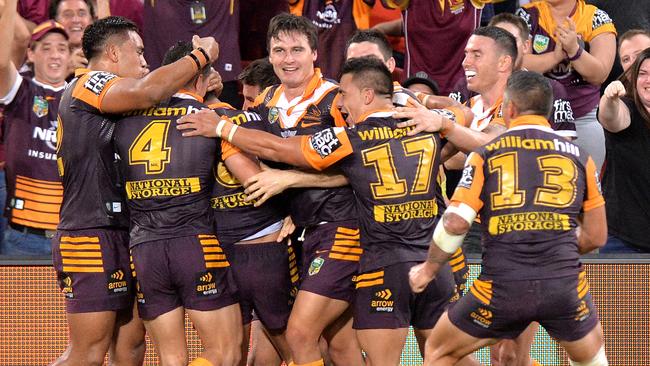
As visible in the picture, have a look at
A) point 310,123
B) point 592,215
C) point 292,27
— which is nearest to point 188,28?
point 292,27

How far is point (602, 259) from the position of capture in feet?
33.2

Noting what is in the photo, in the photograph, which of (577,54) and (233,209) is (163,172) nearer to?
(233,209)

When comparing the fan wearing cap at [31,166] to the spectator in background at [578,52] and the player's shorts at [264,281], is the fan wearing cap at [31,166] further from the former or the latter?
the spectator in background at [578,52]

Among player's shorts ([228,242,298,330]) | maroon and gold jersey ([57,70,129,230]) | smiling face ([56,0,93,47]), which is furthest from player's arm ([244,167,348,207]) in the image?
smiling face ([56,0,93,47])

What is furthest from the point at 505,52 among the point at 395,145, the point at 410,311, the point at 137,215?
the point at 137,215

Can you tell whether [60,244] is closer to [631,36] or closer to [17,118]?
[17,118]

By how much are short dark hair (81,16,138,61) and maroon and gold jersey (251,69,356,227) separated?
1232 mm

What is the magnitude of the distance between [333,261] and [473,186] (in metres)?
1.40

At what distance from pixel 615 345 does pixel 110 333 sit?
Result: 15.0ft

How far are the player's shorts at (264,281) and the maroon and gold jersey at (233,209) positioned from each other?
0.41 feet

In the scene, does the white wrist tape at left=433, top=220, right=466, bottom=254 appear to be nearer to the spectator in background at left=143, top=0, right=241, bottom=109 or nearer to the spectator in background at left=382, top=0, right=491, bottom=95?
the spectator in background at left=382, top=0, right=491, bottom=95

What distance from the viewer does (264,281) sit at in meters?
8.65

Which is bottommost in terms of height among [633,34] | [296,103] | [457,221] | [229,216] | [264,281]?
[264,281]

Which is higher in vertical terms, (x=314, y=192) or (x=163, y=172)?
(x=163, y=172)
